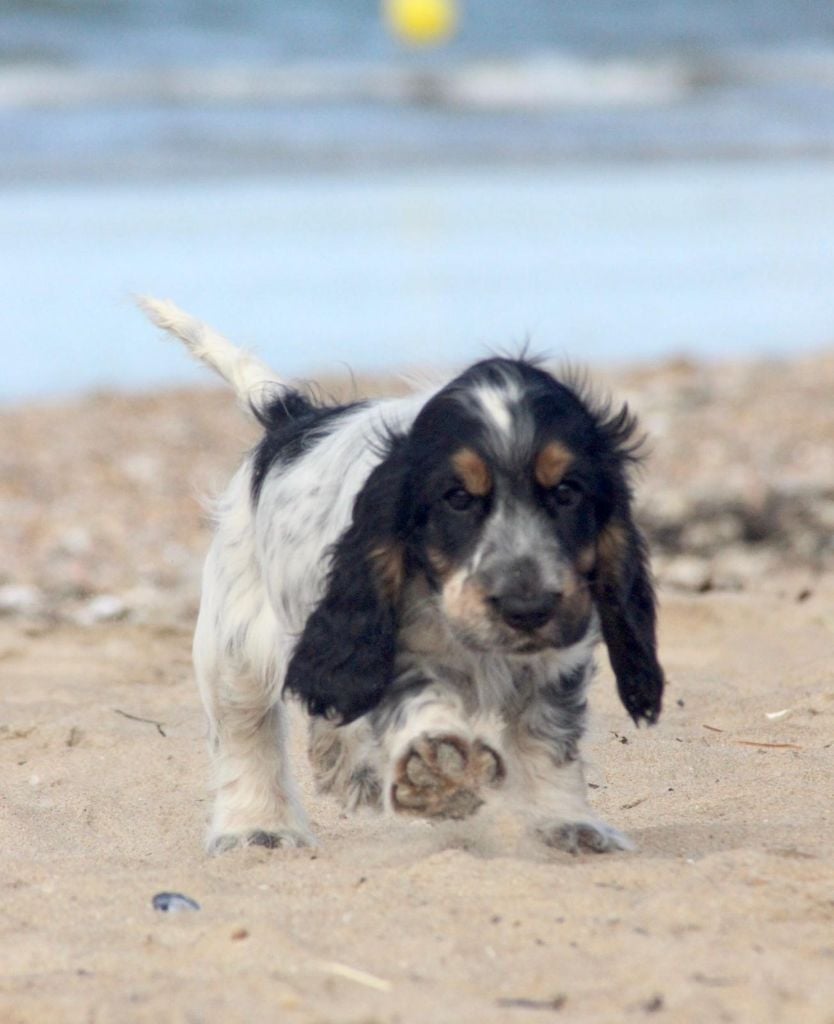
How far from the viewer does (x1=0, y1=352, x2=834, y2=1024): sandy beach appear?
3275 millimetres

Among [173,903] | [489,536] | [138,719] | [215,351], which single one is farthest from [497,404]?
[138,719]

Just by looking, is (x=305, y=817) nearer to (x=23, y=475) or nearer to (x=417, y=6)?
(x=23, y=475)

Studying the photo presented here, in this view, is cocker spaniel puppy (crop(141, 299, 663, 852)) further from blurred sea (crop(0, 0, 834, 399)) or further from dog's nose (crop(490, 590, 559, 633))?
blurred sea (crop(0, 0, 834, 399))

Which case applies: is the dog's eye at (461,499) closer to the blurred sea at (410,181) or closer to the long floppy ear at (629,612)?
the long floppy ear at (629,612)

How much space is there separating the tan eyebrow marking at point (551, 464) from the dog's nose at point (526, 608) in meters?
0.28

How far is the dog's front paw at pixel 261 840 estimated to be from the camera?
186 inches

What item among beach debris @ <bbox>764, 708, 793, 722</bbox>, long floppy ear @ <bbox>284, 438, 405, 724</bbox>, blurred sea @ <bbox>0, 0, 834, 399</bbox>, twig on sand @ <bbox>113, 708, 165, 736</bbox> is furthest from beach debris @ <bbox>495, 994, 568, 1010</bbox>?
blurred sea @ <bbox>0, 0, 834, 399</bbox>

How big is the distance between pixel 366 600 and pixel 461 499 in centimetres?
33

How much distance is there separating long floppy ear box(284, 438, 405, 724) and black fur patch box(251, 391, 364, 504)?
61 cm

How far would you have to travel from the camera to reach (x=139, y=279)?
44.2 feet

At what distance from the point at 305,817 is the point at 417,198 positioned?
14.3 meters

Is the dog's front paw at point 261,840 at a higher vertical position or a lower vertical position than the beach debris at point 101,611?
higher

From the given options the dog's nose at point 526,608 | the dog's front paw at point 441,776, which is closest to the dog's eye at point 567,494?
the dog's nose at point 526,608

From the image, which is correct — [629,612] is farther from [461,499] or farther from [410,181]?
[410,181]
